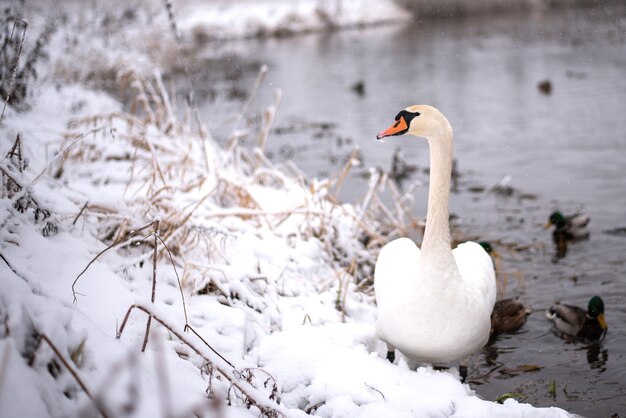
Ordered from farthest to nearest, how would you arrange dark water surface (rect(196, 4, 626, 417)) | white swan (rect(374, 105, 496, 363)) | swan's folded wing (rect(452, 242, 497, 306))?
dark water surface (rect(196, 4, 626, 417)) → swan's folded wing (rect(452, 242, 497, 306)) → white swan (rect(374, 105, 496, 363))

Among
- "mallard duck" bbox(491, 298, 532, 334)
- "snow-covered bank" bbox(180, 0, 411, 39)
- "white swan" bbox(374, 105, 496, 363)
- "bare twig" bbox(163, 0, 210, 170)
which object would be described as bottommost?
"mallard duck" bbox(491, 298, 532, 334)

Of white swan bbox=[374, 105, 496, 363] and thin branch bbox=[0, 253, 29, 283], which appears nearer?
thin branch bbox=[0, 253, 29, 283]

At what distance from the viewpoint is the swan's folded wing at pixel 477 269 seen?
4305 mm

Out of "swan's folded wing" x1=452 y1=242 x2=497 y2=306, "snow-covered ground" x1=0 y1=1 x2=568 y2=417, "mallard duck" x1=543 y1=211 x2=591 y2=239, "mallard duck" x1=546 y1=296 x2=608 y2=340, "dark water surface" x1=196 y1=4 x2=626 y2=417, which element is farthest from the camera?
"mallard duck" x1=543 y1=211 x2=591 y2=239

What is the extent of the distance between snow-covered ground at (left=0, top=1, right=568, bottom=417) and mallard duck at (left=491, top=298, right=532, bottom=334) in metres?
1.14

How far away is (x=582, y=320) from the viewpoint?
545 centimetres

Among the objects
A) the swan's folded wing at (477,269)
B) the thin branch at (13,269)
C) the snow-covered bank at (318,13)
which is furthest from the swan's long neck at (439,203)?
the snow-covered bank at (318,13)

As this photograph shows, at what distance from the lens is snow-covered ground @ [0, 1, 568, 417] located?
2.05m

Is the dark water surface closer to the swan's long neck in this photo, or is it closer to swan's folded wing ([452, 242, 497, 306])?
swan's folded wing ([452, 242, 497, 306])

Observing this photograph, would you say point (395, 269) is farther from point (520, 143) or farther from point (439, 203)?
point (520, 143)

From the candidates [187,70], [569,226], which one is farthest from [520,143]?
[187,70]

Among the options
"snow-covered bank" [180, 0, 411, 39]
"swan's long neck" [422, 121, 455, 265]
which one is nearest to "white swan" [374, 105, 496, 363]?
"swan's long neck" [422, 121, 455, 265]

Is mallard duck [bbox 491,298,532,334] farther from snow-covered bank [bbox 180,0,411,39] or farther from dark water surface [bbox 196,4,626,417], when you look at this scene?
snow-covered bank [bbox 180,0,411,39]

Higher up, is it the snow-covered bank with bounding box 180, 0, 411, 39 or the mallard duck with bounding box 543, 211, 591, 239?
the snow-covered bank with bounding box 180, 0, 411, 39
